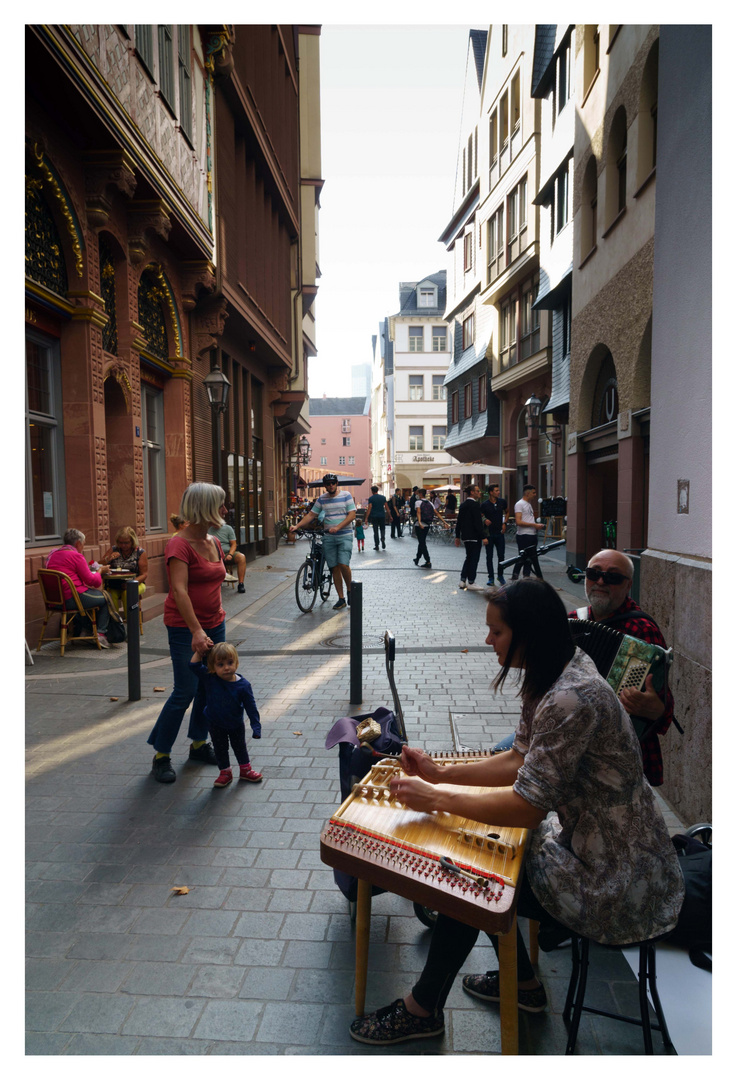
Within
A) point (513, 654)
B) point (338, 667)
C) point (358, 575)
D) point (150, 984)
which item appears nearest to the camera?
point (513, 654)

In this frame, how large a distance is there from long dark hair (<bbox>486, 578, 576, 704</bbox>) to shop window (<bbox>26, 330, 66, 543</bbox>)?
25.3ft

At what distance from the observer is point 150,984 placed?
9.02 ft

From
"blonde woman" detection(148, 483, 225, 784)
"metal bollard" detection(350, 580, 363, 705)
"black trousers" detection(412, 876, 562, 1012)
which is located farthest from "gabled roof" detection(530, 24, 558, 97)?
→ "black trousers" detection(412, 876, 562, 1012)

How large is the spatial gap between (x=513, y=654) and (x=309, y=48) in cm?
3355

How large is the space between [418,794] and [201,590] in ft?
9.13

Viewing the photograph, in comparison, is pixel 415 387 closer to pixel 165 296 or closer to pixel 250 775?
pixel 165 296

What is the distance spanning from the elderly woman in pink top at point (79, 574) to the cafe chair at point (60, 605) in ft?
0.19

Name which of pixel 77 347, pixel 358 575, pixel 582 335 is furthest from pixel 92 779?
pixel 582 335

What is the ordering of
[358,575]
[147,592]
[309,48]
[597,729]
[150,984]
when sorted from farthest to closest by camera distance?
1. [309,48]
2. [358,575]
3. [147,592]
4. [150,984]
5. [597,729]

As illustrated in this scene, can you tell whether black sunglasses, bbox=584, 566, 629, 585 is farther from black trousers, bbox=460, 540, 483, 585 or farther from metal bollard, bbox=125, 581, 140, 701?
black trousers, bbox=460, 540, 483, 585

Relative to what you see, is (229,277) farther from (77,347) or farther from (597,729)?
(597,729)

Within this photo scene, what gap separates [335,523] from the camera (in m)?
11.1

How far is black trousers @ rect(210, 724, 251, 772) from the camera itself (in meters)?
4.60

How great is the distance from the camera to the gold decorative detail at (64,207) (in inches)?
327
